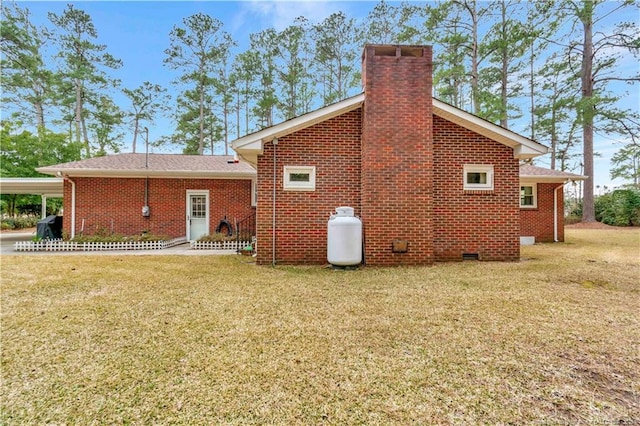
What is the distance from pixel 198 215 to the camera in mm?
12273

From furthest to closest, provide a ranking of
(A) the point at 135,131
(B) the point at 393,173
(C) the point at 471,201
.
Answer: (A) the point at 135,131 → (C) the point at 471,201 → (B) the point at 393,173

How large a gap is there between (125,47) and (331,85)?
15627 mm

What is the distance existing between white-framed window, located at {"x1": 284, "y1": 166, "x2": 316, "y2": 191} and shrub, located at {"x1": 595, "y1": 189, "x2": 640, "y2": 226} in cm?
2260

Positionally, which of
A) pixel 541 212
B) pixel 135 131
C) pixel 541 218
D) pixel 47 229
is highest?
pixel 135 131

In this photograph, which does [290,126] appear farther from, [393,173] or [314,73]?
[314,73]

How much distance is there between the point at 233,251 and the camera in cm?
995

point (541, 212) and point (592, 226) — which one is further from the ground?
point (541, 212)

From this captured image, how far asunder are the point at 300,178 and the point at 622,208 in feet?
75.3

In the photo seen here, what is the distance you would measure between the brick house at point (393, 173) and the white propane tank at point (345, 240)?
0.43 meters

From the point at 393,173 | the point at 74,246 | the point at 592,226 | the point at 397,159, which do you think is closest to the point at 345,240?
the point at 393,173

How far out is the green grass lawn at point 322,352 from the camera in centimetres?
200

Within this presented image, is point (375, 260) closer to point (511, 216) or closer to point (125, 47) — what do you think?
point (511, 216)

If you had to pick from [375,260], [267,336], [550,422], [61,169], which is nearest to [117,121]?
[61,169]

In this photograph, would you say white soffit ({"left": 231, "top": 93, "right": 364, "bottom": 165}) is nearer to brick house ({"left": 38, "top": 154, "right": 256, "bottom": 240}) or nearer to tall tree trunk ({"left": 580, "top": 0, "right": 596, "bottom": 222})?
brick house ({"left": 38, "top": 154, "right": 256, "bottom": 240})
